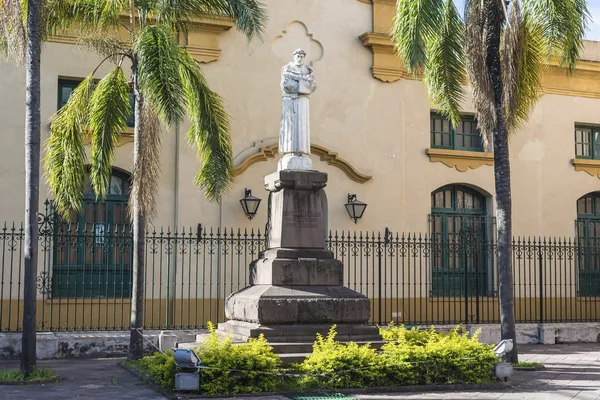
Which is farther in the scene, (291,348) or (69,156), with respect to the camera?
(69,156)

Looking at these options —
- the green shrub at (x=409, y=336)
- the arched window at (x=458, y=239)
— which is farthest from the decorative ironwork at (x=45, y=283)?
the arched window at (x=458, y=239)

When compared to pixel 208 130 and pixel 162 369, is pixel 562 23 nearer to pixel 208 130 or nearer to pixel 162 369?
pixel 208 130

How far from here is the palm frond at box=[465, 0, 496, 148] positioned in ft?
47.6

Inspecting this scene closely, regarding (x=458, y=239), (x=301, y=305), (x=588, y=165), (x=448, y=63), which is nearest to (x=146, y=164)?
(x=301, y=305)

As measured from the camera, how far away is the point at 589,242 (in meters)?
22.0

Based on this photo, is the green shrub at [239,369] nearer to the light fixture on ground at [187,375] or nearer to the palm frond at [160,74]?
the light fixture on ground at [187,375]

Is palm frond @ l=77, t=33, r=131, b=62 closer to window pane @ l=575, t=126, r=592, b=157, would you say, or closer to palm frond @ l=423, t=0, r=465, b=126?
palm frond @ l=423, t=0, r=465, b=126

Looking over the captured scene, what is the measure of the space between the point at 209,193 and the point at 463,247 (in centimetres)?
752

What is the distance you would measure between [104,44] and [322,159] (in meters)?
6.37

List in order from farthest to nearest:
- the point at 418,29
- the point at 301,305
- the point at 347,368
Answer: the point at 418,29 < the point at 301,305 < the point at 347,368

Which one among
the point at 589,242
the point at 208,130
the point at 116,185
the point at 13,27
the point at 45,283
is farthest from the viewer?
the point at 589,242

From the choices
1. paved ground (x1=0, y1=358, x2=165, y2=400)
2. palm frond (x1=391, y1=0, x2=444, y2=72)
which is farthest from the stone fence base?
palm frond (x1=391, y1=0, x2=444, y2=72)

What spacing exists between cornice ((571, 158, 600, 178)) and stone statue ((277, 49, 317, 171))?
37.3 ft

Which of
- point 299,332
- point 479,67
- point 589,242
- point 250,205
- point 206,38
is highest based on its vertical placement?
point 206,38
